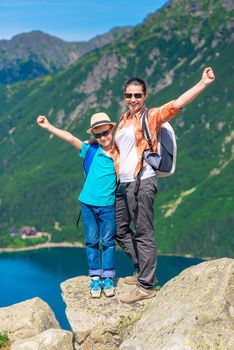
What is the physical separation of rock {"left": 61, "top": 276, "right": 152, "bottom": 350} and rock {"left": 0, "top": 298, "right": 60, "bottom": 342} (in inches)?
59.1

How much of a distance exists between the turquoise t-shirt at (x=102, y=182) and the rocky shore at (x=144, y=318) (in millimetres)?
4172

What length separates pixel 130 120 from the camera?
2003 centimetres

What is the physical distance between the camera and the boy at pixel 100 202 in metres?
20.4

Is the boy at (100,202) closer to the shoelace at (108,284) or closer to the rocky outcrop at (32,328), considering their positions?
the shoelace at (108,284)

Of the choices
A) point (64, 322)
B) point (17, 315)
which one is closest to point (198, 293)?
point (17, 315)

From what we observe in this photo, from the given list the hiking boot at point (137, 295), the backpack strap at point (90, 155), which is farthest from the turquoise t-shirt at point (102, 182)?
the hiking boot at point (137, 295)

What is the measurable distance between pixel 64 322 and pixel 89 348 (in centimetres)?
18437

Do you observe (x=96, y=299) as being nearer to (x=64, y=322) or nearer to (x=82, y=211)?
(x=82, y=211)

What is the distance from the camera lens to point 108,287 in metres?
21.1

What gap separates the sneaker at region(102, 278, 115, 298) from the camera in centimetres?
2094

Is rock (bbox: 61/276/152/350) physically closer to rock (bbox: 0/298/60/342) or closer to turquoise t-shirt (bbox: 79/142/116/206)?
rock (bbox: 0/298/60/342)

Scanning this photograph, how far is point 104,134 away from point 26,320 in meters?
8.42

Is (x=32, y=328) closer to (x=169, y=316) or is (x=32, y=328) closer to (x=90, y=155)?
(x=169, y=316)

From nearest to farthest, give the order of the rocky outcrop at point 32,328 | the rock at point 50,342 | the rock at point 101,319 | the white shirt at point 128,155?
1. the rock at point 50,342
2. the rocky outcrop at point 32,328
3. the rock at point 101,319
4. the white shirt at point 128,155
